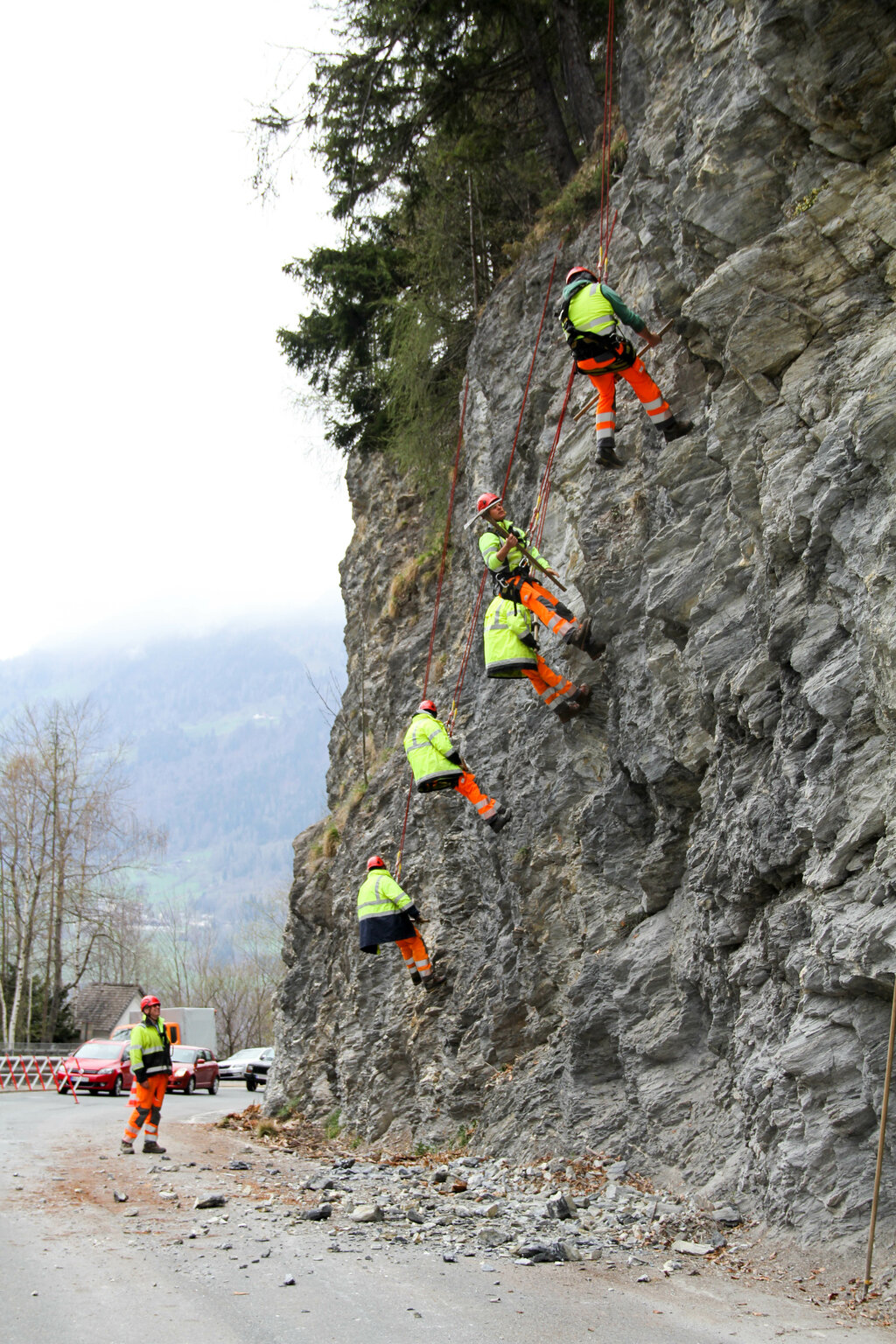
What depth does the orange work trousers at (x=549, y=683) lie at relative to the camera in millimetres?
10523

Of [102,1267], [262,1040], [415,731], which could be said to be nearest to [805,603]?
[415,731]

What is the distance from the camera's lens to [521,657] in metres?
10.4

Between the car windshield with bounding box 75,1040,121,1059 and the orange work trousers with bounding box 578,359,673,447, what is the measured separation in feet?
69.5

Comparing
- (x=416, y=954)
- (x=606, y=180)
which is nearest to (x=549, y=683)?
(x=416, y=954)

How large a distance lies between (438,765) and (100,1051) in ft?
58.8

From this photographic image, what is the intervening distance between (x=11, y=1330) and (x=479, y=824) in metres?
8.37

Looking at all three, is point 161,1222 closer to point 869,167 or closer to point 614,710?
point 614,710

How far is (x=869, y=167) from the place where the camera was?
7270 millimetres

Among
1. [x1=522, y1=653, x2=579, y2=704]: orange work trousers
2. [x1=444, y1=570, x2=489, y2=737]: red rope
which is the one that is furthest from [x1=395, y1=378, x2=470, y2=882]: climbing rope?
[x1=522, y1=653, x2=579, y2=704]: orange work trousers

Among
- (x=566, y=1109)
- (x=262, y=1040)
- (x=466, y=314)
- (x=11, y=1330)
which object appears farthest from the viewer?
(x=262, y=1040)

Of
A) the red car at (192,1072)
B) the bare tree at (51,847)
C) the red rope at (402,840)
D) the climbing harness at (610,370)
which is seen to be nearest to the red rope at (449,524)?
the red rope at (402,840)

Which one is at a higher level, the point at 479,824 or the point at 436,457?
the point at 436,457

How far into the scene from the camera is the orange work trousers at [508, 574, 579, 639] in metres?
10.2

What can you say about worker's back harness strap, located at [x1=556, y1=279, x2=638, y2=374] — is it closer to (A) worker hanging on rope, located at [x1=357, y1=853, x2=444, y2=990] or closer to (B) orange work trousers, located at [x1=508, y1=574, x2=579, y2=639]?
(B) orange work trousers, located at [x1=508, y1=574, x2=579, y2=639]
